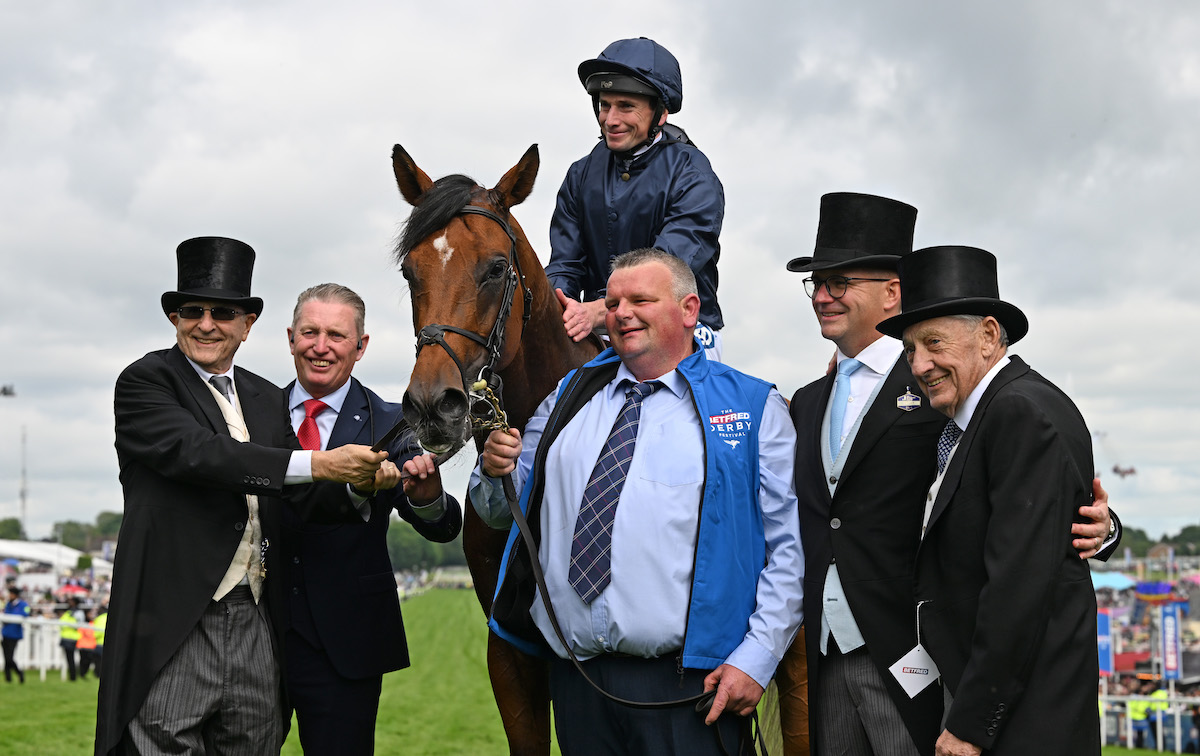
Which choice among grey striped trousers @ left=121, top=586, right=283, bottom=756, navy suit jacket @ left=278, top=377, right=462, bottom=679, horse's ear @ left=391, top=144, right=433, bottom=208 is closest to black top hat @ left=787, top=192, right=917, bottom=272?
horse's ear @ left=391, top=144, right=433, bottom=208

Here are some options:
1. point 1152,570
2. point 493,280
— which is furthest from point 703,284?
point 1152,570

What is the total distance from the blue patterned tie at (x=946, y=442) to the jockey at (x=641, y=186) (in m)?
1.66

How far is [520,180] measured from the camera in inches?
181

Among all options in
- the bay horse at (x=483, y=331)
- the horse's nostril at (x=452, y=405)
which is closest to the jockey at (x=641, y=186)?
the bay horse at (x=483, y=331)

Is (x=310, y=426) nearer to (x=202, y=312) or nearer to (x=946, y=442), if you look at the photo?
(x=202, y=312)

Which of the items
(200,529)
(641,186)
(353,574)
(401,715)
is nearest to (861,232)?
(641,186)

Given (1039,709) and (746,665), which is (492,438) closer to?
(746,665)

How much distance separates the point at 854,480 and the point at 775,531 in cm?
Answer: 33

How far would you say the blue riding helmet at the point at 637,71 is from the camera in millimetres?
5156

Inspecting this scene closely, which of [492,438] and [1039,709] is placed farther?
[492,438]

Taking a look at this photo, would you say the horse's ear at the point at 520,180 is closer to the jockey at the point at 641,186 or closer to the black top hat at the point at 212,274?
the jockey at the point at 641,186

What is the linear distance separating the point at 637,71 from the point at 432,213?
1.49 metres

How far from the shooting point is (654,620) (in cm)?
360

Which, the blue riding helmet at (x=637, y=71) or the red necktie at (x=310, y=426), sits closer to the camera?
the red necktie at (x=310, y=426)
